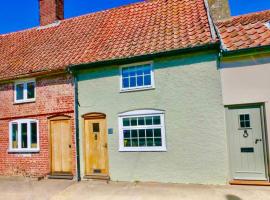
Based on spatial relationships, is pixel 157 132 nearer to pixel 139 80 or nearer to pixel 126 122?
pixel 126 122

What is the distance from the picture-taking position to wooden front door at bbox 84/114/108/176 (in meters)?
10.5

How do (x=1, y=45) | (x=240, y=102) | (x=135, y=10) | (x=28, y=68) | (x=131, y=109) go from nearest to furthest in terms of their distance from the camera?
(x=240, y=102)
(x=131, y=109)
(x=28, y=68)
(x=135, y=10)
(x=1, y=45)

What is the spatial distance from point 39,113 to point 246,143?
8.47m

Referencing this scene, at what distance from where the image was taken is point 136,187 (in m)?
9.02

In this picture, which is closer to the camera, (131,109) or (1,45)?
(131,109)

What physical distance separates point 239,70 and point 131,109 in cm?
409

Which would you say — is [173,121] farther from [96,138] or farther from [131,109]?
[96,138]

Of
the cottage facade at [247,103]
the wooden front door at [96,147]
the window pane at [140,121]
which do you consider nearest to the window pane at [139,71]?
the window pane at [140,121]

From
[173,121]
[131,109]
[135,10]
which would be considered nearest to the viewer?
[173,121]

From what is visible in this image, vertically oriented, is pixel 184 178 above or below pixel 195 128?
below

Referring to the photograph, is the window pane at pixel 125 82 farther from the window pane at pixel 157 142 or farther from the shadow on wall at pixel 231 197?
the shadow on wall at pixel 231 197

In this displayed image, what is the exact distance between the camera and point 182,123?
937 centimetres

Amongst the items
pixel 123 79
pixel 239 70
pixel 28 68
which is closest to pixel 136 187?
pixel 123 79

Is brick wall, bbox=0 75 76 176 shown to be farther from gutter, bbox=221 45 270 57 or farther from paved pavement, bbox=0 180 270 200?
gutter, bbox=221 45 270 57
